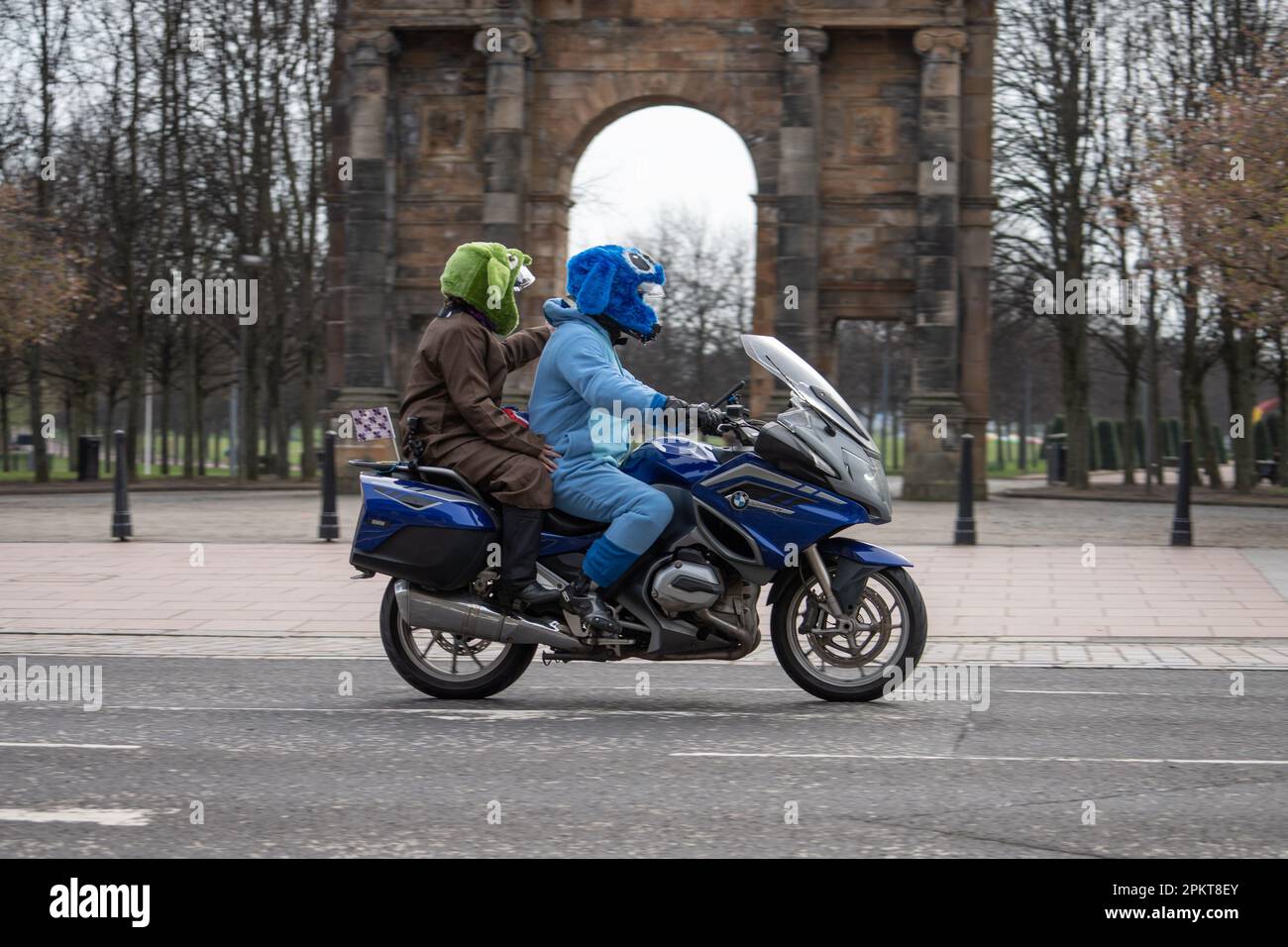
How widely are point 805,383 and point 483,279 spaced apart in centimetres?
146

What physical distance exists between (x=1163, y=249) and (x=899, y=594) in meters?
18.4

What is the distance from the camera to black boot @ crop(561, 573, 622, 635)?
7.61 metres

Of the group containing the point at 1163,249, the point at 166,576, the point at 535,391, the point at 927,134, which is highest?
the point at 927,134

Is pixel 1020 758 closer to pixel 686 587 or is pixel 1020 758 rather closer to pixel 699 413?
pixel 686 587

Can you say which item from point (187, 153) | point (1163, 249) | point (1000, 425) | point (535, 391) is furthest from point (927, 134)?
point (1000, 425)

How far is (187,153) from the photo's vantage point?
3897cm

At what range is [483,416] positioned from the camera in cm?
772

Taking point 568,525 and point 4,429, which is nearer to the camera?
point 568,525

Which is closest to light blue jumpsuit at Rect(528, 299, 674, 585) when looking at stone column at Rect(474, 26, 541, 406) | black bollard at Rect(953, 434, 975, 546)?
black bollard at Rect(953, 434, 975, 546)

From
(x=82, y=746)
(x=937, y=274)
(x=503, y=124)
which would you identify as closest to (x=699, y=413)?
(x=82, y=746)

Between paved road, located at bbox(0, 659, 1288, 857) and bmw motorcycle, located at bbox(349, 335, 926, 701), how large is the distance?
323mm

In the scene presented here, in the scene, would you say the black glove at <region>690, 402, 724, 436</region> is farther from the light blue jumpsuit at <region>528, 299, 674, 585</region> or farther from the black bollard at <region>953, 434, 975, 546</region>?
the black bollard at <region>953, 434, 975, 546</region>

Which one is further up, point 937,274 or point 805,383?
point 937,274
